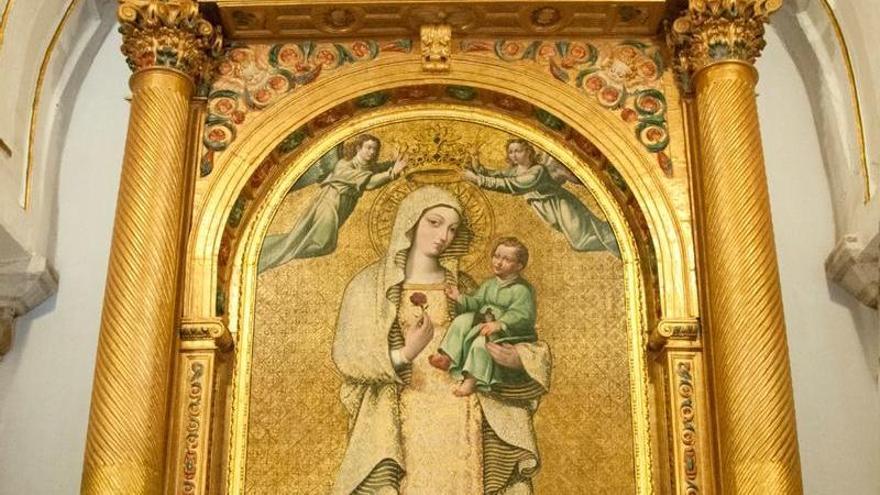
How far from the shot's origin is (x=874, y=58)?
8.12m

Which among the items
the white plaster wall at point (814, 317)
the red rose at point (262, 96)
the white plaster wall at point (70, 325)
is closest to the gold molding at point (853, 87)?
the white plaster wall at point (814, 317)

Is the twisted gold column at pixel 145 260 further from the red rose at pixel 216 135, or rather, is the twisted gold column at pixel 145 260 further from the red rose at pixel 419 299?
the red rose at pixel 419 299

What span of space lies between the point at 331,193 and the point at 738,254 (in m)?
2.80

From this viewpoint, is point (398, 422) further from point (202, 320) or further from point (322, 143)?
point (322, 143)

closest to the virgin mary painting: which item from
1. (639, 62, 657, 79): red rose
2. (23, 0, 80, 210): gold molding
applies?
(639, 62, 657, 79): red rose

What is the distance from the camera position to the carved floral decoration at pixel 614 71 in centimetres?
812

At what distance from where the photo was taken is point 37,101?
849 centimetres

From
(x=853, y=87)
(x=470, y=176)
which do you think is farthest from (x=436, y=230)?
(x=853, y=87)

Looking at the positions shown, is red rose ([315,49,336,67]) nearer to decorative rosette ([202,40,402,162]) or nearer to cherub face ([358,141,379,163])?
decorative rosette ([202,40,402,162])

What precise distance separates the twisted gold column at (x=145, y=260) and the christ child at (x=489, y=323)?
1789 millimetres

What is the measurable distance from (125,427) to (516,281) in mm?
2701

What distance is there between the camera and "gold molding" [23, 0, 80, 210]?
824 centimetres

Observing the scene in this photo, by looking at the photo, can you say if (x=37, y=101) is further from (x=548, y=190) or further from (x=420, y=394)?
(x=548, y=190)

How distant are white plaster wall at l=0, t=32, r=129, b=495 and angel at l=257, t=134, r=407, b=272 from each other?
4.77 ft
